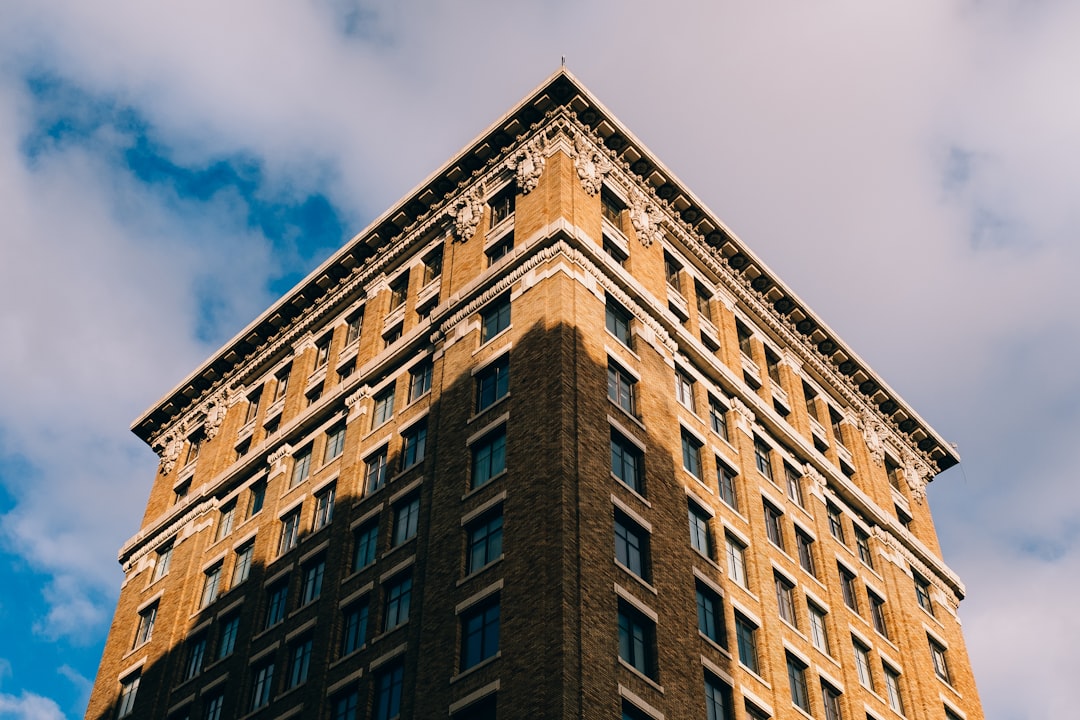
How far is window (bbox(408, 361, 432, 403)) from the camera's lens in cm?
5494

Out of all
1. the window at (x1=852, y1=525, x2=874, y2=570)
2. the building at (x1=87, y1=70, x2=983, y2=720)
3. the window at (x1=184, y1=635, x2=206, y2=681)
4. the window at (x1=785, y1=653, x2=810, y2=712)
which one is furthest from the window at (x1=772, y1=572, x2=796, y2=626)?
the window at (x1=184, y1=635, x2=206, y2=681)

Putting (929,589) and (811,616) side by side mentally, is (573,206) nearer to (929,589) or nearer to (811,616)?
(811,616)

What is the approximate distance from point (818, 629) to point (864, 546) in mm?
10181

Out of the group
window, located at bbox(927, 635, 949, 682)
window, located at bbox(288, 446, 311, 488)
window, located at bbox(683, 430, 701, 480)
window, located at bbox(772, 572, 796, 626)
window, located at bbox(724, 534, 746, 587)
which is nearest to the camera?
window, located at bbox(724, 534, 746, 587)

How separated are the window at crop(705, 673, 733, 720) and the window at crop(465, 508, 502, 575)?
8.47 metres

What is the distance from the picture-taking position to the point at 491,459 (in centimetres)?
4753

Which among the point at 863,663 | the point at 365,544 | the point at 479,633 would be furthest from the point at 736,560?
the point at 365,544

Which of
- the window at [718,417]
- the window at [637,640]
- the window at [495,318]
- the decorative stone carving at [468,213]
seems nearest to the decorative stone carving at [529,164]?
the decorative stone carving at [468,213]

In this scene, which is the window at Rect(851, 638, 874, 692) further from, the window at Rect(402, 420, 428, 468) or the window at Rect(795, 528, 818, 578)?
the window at Rect(402, 420, 428, 468)

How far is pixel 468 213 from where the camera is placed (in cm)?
6034

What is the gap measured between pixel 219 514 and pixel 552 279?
2260cm

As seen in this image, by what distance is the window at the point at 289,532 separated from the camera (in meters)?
56.1

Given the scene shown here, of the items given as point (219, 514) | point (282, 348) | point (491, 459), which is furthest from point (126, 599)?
point (491, 459)

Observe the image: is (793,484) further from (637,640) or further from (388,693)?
(388,693)
